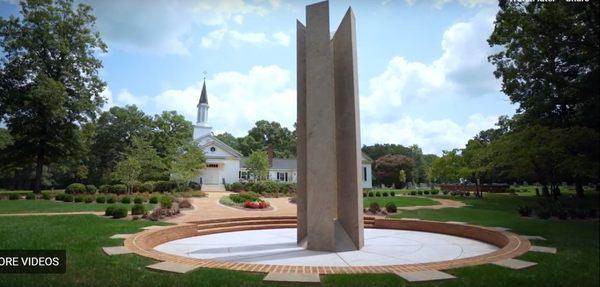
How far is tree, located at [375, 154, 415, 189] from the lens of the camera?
2489 inches

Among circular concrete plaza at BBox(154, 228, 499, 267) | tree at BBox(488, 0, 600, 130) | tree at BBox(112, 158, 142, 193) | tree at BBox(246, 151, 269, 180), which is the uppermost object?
tree at BBox(488, 0, 600, 130)

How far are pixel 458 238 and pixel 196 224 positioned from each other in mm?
8486

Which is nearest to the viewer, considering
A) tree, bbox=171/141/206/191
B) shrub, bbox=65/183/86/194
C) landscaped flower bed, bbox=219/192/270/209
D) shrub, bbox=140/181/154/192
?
landscaped flower bed, bbox=219/192/270/209

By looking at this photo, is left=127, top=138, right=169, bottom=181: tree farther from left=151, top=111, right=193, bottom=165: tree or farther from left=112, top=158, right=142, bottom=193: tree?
left=151, top=111, right=193, bottom=165: tree

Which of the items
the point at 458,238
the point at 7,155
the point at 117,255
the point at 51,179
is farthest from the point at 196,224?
the point at 51,179

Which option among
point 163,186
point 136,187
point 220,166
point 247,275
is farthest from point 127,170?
point 247,275

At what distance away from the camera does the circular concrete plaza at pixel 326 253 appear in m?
7.38

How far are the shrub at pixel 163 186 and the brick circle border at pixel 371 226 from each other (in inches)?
1008

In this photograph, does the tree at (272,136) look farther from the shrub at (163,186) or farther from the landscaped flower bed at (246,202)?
the landscaped flower bed at (246,202)

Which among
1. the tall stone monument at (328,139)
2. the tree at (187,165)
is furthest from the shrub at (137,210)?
the tree at (187,165)

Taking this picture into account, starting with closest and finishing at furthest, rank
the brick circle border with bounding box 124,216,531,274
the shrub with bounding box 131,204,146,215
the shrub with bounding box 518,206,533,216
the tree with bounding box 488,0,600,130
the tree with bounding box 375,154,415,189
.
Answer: the brick circle border with bounding box 124,216,531,274, the tree with bounding box 488,0,600,130, the shrub with bounding box 131,204,146,215, the shrub with bounding box 518,206,533,216, the tree with bounding box 375,154,415,189

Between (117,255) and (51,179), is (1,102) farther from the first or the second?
(117,255)

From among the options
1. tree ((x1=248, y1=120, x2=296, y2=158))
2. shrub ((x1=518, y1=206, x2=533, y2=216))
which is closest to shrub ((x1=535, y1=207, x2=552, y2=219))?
shrub ((x1=518, y1=206, x2=533, y2=216))

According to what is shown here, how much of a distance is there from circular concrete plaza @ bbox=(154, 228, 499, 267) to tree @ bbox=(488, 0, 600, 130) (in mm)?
6981
